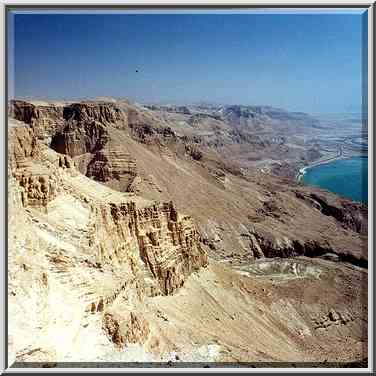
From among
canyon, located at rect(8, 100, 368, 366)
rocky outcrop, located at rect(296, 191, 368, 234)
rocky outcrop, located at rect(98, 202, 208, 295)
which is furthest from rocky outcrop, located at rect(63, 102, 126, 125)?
rocky outcrop, located at rect(98, 202, 208, 295)

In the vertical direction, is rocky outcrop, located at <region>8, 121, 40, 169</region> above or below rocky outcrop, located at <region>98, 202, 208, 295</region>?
above

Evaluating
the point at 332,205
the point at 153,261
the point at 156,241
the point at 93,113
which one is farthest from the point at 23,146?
the point at 332,205

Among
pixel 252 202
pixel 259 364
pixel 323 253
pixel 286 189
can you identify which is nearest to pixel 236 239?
pixel 323 253

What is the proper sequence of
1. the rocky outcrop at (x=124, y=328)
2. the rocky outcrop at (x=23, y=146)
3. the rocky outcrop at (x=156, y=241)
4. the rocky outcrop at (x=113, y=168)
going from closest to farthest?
the rocky outcrop at (x=124, y=328), the rocky outcrop at (x=23, y=146), the rocky outcrop at (x=156, y=241), the rocky outcrop at (x=113, y=168)

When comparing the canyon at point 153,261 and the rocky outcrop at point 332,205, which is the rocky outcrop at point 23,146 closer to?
the canyon at point 153,261

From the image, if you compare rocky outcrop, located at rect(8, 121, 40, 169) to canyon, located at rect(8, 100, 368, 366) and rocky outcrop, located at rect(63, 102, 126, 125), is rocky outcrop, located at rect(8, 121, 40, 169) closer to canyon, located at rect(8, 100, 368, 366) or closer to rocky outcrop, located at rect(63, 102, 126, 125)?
canyon, located at rect(8, 100, 368, 366)

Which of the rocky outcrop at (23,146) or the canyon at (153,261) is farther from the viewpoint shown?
the rocky outcrop at (23,146)

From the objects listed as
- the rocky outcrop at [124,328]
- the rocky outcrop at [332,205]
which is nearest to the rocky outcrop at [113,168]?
the rocky outcrop at [332,205]

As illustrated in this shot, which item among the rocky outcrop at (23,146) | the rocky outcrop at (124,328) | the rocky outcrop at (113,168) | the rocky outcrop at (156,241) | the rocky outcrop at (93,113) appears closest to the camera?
the rocky outcrop at (124,328)
